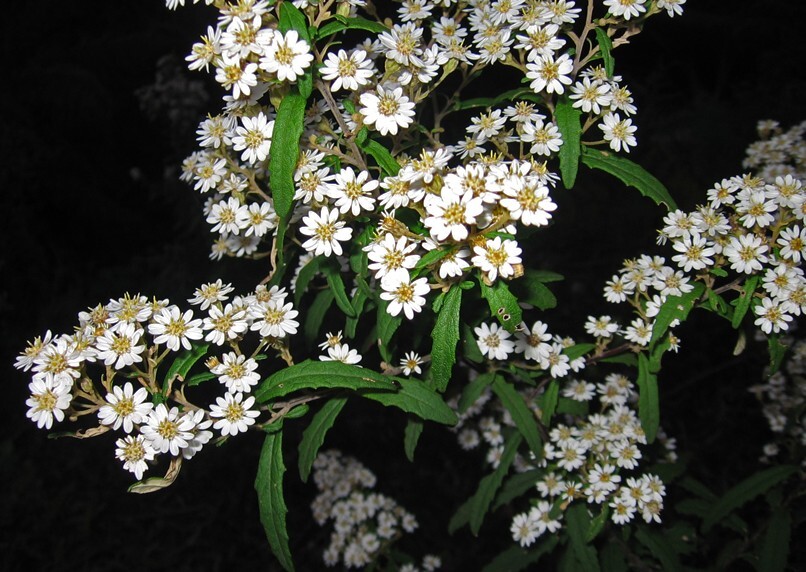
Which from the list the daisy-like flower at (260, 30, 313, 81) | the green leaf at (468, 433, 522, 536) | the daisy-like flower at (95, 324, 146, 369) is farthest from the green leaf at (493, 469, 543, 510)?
the daisy-like flower at (260, 30, 313, 81)

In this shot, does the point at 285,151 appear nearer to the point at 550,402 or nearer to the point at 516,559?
the point at 550,402

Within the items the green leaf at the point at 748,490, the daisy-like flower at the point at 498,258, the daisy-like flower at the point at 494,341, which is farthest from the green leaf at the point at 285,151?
the green leaf at the point at 748,490

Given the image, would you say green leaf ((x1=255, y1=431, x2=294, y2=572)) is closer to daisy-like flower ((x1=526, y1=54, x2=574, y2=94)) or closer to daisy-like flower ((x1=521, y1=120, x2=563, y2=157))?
daisy-like flower ((x1=521, y1=120, x2=563, y2=157))

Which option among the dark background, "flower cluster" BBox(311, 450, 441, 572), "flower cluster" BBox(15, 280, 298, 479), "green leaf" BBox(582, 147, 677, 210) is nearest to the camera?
"flower cluster" BBox(15, 280, 298, 479)

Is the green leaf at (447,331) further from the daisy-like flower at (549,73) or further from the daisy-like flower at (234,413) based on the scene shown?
the daisy-like flower at (549,73)

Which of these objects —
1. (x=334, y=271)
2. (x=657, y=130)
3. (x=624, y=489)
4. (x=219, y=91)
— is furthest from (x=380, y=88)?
(x=657, y=130)

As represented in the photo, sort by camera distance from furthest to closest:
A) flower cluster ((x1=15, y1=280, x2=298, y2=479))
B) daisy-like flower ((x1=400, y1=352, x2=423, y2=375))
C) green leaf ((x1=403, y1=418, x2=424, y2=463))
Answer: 1. green leaf ((x1=403, y1=418, x2=424, y2=463))
2. daisy-like flower ((x1=400, y1=352, x2=423, y2=375))
3. flower cluster ((x1=15, y1=280, x2=298, y2=479))
